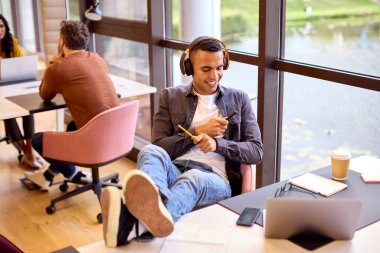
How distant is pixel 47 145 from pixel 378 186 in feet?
7.78

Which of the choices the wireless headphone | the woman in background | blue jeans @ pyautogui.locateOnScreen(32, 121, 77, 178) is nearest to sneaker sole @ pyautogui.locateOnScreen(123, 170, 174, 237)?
the wireless headphone

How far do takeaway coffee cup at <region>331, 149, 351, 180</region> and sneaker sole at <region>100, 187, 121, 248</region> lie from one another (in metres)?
0.98

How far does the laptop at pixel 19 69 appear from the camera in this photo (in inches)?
176

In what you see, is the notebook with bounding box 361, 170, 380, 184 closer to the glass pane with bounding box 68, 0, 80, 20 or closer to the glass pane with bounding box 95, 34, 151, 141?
the glass pane with bounding box 95, 34, 151, 141

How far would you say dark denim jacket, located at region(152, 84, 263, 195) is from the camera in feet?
8.54

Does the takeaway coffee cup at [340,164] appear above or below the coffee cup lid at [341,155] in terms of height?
below

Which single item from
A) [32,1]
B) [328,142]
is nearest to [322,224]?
[328,142]

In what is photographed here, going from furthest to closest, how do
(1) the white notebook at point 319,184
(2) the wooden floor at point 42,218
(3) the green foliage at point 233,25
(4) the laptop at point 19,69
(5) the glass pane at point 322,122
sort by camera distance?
(4) the laptop at point 19,69 → (3) the green foliage at point 233,25 → (2) the wooden floor at point 42,218 → (5) the glass pane at point 322,122 → (1) the white notebook at point 319,184

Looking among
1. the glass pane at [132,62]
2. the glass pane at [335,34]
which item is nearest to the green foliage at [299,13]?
the glass pane at [335,34]

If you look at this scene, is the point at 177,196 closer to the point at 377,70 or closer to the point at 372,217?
the point at 372,217

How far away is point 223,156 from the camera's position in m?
2.67

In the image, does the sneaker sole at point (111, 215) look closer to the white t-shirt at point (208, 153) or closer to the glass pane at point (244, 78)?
the white t-shirt at point (208, 153)

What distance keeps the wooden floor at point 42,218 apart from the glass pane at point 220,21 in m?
1.44

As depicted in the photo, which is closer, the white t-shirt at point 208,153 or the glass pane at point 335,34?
the white t-shirt at point 208,153
